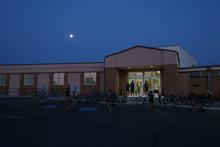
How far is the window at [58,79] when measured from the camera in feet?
99.4

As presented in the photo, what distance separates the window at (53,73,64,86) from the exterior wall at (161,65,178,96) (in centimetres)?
1493

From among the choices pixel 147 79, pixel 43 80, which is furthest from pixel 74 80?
pixel 147 79

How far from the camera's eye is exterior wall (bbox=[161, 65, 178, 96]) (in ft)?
75.2

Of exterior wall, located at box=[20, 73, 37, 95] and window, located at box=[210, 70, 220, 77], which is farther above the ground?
window, located at box=[210, 70, 220, 77]

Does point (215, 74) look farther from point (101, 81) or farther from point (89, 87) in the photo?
point (89, 87)

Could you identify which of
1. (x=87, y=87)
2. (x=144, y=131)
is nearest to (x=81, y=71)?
(x=87, y=87)

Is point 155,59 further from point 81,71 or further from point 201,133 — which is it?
point 201,133

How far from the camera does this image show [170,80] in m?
23.3

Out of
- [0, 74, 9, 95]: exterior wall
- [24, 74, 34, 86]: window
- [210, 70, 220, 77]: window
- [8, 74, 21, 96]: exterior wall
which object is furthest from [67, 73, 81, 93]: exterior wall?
[210, 70, 220, 77]: window

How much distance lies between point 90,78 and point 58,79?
5053 millimetres

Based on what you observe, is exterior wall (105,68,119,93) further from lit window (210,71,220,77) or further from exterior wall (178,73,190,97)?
lit window (210,71,220,77)

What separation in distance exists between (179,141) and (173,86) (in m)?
17.2

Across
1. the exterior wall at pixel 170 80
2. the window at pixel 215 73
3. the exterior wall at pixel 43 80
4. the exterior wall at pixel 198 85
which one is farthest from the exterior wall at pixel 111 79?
the window at pixel 215 73

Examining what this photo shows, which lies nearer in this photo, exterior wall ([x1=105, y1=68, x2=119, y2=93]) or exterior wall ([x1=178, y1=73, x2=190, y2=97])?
exterior wall ([x1=178, y1=73, x2=190, y2=97])
